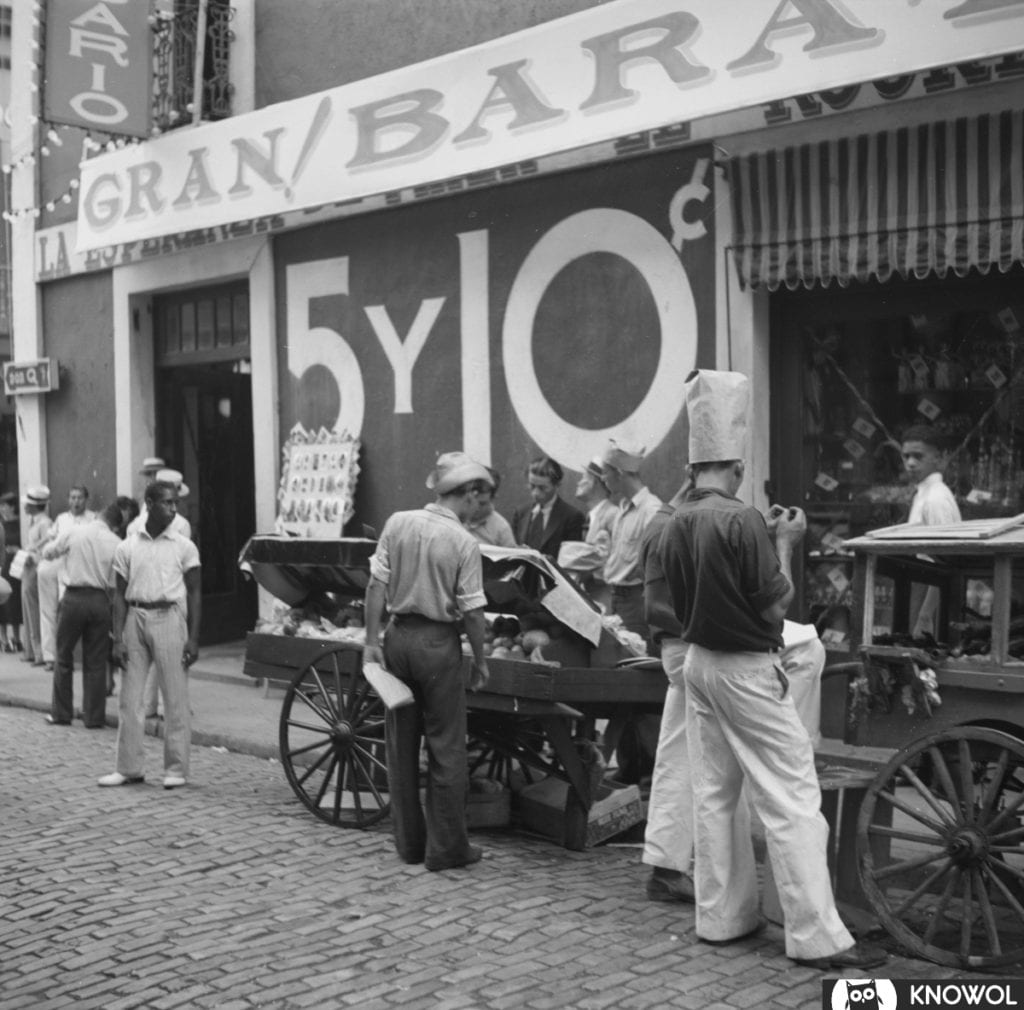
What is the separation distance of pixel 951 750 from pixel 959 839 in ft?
1.18

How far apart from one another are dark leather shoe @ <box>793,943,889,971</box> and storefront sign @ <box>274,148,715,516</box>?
5.18 metres

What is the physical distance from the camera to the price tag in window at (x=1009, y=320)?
335 inches

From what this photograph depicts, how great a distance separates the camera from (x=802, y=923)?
5070mm

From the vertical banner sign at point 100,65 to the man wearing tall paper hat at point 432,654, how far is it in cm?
783

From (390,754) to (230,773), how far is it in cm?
267

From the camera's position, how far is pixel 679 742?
19.8 ft

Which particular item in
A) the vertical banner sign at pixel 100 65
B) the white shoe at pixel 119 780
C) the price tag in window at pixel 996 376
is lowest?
the white shoe at pixel 119 780

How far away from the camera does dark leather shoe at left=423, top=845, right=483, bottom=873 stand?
6520mm

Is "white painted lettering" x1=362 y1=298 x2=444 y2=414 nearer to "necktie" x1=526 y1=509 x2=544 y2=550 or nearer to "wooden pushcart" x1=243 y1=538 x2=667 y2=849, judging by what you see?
"necktie" x1=526 y1=509 x2=544 y2=550

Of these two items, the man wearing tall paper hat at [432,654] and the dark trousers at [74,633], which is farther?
the dark trousers at [74,633]

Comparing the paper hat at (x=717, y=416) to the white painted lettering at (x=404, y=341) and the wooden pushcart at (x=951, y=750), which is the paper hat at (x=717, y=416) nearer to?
the wooden pushcart at (x=951, y=750)

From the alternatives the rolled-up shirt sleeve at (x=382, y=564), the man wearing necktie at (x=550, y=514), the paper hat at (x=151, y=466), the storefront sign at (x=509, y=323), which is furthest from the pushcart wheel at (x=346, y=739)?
the paper hat at (x=151, y=466)

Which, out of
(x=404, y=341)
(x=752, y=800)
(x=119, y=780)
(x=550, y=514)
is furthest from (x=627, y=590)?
(x=404, y=341)

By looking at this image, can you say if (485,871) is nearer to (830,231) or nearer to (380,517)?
(830,231)
